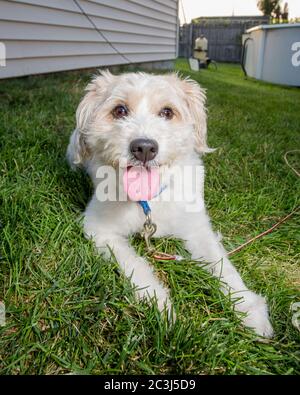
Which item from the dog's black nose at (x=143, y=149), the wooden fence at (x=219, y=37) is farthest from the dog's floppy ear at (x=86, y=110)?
the wooden fence at (x=219, y=37)

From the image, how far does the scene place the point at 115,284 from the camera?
1.93 m

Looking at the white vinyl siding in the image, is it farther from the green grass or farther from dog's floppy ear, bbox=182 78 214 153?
dog's floppy ear, bbox=182 78 214 153

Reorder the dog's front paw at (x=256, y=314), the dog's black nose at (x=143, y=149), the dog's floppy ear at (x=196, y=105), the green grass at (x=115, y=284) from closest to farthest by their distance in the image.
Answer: the green grass at (x=115, y=284) → the dog's front paw at (x=256, y=314) → the dog's black nose at (x=143, y=149) → the dog's floppy ear at (x=196, y=105)

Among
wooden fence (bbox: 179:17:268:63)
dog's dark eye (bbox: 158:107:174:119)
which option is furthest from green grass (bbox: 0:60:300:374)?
wooden fence (bbox: 179:17:268:63)

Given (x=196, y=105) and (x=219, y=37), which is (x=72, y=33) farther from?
(x=219, y=37)

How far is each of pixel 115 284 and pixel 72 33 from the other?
22.7 ft

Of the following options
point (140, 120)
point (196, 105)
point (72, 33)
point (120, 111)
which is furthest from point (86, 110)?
point (72, 33)

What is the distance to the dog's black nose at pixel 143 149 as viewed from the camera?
210 cm

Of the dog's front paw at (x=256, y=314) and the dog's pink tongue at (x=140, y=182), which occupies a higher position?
the dog's pink tongue at (x=140, y=182)

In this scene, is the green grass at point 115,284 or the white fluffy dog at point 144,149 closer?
the green grass at point 115,284

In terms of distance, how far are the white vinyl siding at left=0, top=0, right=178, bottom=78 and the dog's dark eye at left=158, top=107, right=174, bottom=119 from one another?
4.26m

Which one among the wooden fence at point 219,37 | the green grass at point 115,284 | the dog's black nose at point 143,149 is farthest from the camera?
the wooden fence at point 219,37

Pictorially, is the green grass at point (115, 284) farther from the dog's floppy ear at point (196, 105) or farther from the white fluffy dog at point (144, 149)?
the dog's floppy ear at point (196, 105)

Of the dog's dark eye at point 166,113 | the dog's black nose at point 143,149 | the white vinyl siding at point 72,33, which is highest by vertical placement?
the white vinyl siding at point 72,33
